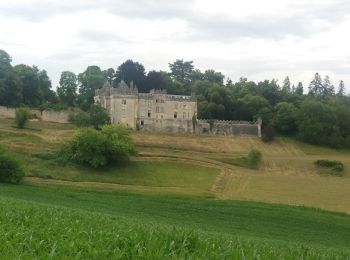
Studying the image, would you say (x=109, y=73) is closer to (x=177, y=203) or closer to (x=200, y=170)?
(x=200, y=170)

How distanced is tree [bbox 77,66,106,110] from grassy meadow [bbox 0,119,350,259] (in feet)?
83.4

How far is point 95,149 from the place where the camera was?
6262 centimetres

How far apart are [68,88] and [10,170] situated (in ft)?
208

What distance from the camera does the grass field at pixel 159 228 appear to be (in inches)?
325

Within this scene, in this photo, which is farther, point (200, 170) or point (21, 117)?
point (21, 117)

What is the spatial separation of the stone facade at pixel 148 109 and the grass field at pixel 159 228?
4615cm

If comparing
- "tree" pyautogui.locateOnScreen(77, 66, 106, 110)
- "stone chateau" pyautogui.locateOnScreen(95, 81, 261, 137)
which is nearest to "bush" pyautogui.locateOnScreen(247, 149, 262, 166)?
"stone chateau" pyautogui.locateOnScreen(95, 81, 261, 137)

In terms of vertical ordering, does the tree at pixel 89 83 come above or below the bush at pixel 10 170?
above

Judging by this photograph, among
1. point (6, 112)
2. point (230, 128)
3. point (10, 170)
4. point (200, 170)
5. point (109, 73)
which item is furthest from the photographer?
point (109, 73)

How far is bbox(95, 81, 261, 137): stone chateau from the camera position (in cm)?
9319

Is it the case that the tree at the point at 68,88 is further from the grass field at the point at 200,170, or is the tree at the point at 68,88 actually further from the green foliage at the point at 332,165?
the green foliage at the point at 332,165

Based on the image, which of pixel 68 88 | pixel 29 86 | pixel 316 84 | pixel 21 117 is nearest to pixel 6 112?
pixel 29 86

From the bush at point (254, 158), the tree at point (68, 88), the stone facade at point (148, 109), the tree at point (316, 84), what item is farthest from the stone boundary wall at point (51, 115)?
the tree at point (316, 84)

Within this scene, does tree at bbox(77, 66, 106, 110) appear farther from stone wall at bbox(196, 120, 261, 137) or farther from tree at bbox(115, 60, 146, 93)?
stone wall at bbox(196, 120, 261, 137)
